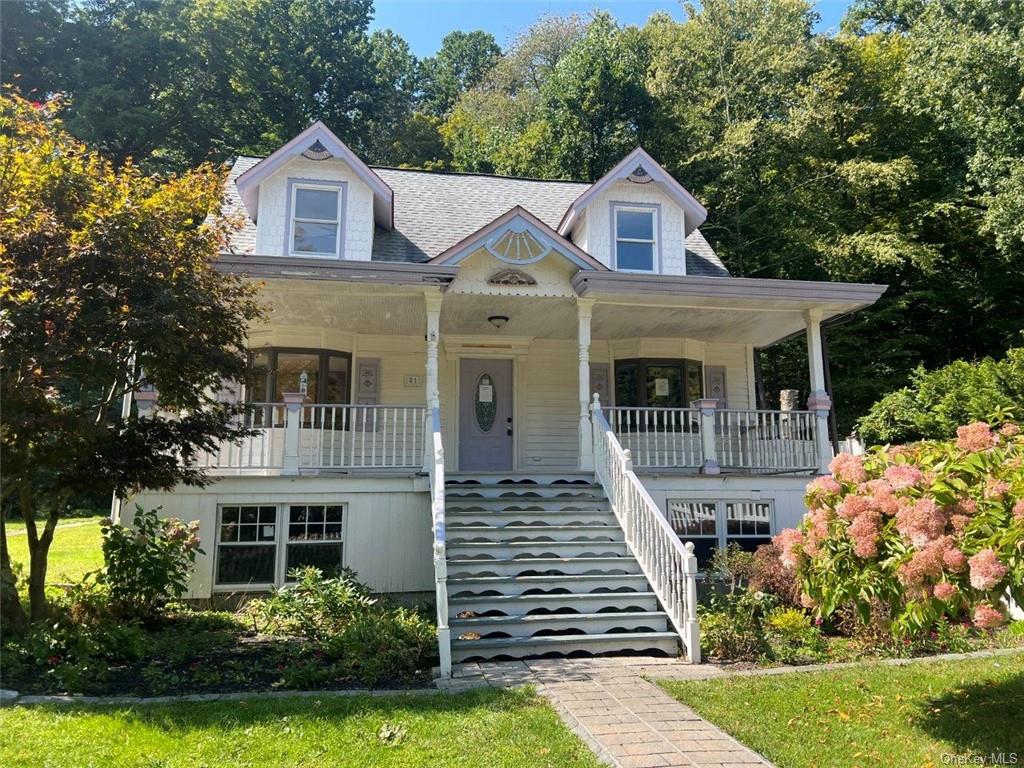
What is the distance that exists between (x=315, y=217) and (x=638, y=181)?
5800 mm

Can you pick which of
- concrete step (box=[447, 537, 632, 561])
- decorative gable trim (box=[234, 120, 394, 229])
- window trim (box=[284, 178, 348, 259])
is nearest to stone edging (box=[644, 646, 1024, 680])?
concrete step (box=[447, 537, 632, 561])

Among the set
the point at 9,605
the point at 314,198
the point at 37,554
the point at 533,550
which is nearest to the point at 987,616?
the point at 533,550

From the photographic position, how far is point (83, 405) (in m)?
6.80

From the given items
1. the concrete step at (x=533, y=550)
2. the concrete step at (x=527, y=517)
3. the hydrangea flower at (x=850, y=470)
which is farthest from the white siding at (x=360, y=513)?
the hydrangea flower at (x=850, y=470)

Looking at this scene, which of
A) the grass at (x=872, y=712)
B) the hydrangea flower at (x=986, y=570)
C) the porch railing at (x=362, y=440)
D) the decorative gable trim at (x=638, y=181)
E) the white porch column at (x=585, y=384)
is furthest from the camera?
the decorative gable trim at (x=638, y=181)

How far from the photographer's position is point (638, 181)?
12.9m

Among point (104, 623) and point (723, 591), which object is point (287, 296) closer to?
point (104, 623)

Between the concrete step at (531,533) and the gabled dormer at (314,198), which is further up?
the gabled dormer at (314,198)

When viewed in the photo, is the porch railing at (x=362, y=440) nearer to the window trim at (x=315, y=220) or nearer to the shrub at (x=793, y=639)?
the window trim at (x=315, y=220)

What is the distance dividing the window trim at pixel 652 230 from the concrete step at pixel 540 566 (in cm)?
625

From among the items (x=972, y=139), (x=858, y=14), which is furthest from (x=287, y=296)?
(x=858, y=14)

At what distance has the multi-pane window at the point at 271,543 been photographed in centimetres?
924

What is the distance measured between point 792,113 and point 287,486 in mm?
19773

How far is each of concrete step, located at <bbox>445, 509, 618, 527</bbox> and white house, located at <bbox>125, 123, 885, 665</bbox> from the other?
0.10 ft
